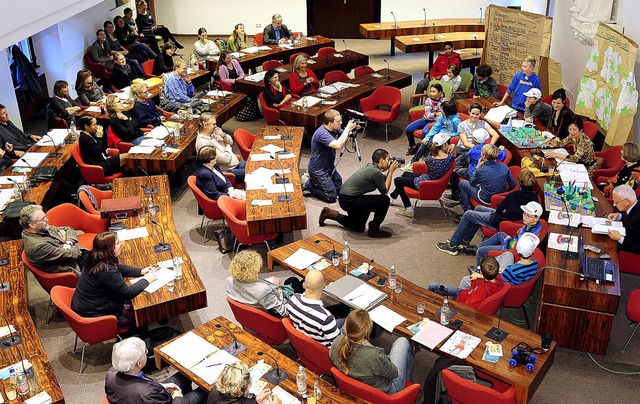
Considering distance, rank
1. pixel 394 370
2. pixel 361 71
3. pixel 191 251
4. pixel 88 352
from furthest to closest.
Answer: pixel 361 71 < pixel 191 251 < pixel 88 352 < pixel 394 370

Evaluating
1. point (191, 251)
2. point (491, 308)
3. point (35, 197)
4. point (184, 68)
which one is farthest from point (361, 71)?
point (491, 308)

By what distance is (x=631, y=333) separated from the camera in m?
6.34

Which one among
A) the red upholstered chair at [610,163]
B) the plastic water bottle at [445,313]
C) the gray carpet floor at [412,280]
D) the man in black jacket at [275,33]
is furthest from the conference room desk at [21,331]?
the man in black jacket at [275,33]

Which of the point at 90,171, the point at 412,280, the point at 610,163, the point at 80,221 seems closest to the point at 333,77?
the point at 90,171

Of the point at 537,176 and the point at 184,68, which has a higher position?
the point at 184,68

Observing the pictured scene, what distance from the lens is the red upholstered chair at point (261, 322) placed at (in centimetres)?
548

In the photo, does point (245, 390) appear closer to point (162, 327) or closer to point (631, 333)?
point (162, 327)

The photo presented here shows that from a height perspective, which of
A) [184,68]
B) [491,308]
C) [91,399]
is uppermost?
[184,68]

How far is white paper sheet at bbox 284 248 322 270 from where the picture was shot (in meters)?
6.35

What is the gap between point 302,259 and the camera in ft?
21.2

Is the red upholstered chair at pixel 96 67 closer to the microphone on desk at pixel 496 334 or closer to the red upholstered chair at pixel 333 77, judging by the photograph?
the red upholstered chair at pixel 333 77

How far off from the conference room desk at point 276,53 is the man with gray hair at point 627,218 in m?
8.24

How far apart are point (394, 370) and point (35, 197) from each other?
4907 mm

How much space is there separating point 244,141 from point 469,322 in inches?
200
